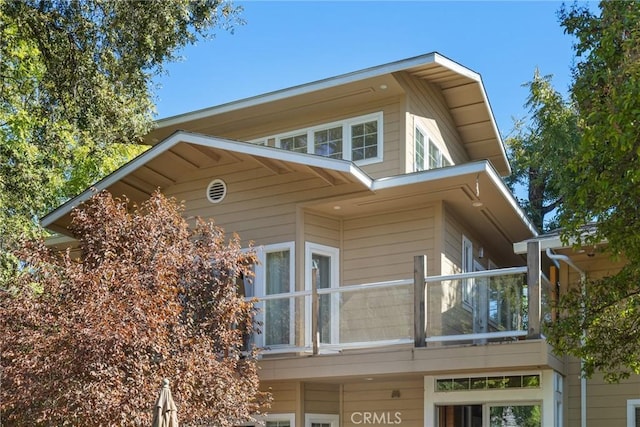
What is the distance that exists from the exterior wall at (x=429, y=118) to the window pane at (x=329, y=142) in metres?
1.44

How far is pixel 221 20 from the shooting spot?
48.1 feet

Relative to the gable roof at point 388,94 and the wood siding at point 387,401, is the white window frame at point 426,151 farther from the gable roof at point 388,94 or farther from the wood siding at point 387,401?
the wood siding at point 387,401

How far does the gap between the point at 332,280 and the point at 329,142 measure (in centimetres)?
281

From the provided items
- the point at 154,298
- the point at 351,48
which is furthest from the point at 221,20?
the point at 154,298

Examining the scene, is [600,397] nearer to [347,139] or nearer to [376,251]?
[376,251]

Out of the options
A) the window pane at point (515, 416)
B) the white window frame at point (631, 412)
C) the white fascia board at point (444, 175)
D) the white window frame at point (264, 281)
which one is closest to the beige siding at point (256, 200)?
the white window frame at point (264, 281)

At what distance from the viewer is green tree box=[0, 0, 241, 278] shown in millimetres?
13656

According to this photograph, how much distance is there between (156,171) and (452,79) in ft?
20.6

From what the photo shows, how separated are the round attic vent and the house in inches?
0.9

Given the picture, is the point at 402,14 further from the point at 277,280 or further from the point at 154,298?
the point at 154,298

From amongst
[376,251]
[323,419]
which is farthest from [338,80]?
[323,419]

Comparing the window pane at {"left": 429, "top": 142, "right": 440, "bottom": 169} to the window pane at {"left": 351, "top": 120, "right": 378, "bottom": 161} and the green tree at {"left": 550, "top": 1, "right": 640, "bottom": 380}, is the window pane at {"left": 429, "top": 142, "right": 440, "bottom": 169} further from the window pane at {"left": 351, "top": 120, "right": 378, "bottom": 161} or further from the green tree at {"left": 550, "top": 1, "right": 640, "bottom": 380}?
the green tree at {"left": 550, "top": 1, "right": 640, "bottom": 380}

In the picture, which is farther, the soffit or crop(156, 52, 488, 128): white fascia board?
the soffit

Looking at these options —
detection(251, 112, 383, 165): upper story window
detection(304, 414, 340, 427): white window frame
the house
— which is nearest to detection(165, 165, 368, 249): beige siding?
the house
